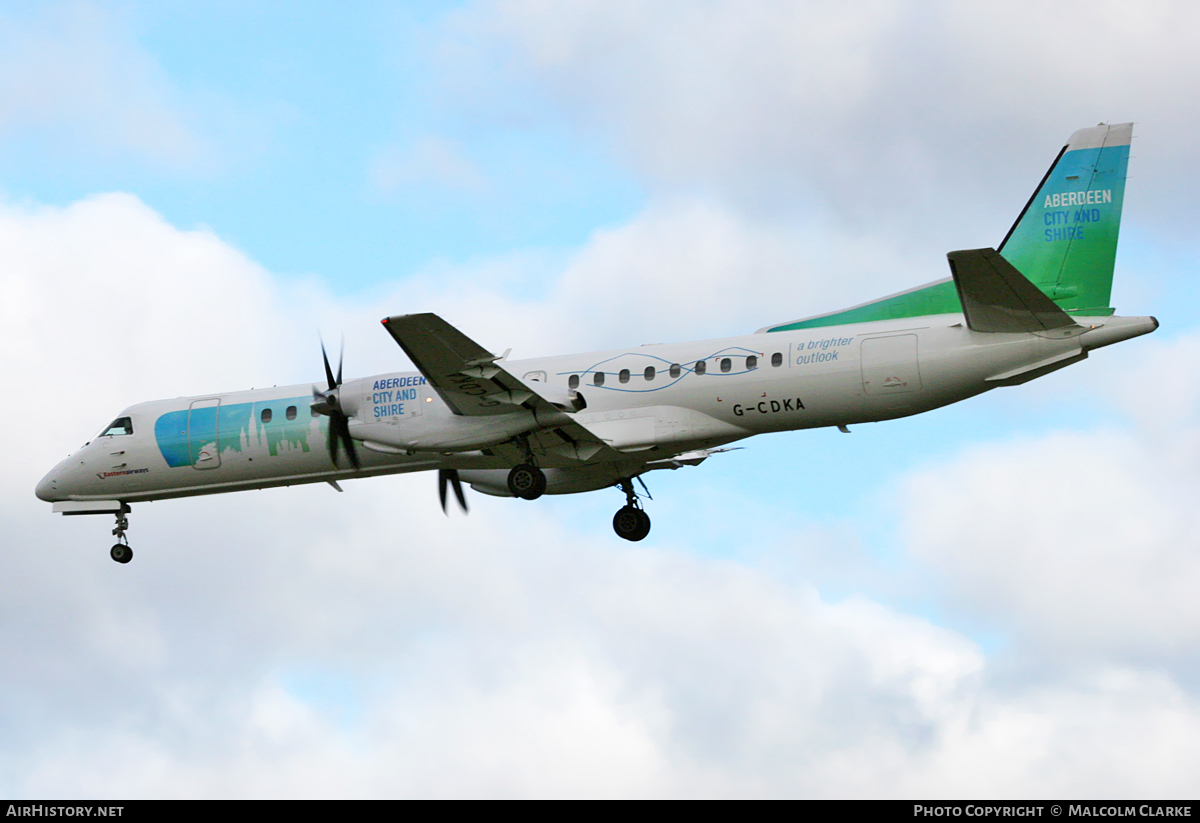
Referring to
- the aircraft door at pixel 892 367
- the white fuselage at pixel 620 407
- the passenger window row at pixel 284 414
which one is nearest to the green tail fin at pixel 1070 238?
the white fuselage at pixel 620 407

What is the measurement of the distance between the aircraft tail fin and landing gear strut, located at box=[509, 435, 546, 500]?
936cm

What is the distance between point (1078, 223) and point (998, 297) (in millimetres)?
2974

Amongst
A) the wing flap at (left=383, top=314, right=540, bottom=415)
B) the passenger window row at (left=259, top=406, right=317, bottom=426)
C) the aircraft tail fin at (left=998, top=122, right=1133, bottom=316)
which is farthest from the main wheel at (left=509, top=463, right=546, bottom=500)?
the aircraft tail fin at (left=998, top=122, right=1133, bottom=316)

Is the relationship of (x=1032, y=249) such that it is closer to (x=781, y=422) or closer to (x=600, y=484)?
(x=781, y=422)

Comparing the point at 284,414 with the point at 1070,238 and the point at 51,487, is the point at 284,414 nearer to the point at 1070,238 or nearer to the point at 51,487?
the point at 51,487

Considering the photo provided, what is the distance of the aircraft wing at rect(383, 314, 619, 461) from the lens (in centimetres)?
2206

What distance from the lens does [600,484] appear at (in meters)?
27.4

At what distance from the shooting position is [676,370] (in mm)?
24203

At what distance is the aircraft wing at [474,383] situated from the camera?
22.1 m

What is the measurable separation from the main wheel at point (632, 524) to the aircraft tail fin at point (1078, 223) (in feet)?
29.2

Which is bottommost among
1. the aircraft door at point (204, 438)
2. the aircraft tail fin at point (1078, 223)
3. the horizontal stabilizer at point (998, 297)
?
the aircraft door at point (204, 438)

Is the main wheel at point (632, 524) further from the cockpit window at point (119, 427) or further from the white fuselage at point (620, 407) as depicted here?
the cockpit window at point (119, 427)

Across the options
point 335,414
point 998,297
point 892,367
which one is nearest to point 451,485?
point 335,414
